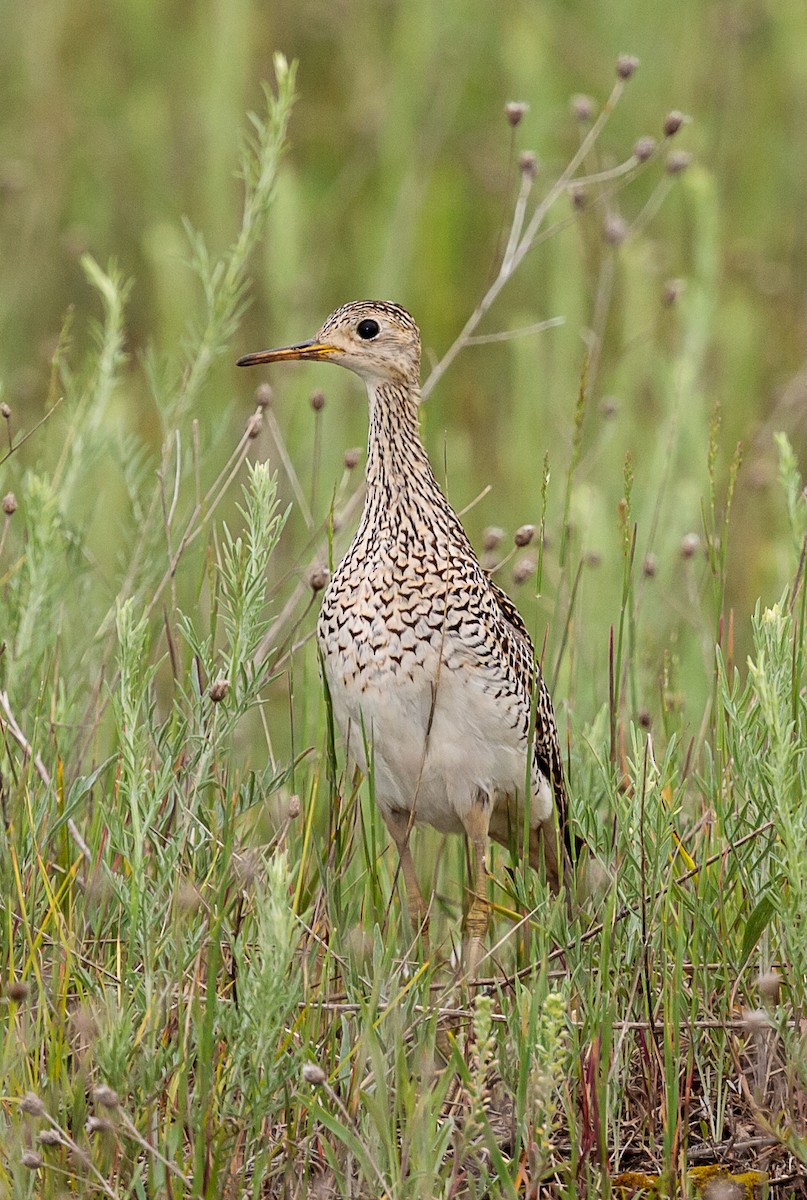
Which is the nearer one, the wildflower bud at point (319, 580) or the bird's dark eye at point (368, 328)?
the wildflower bud at point (319, 580)

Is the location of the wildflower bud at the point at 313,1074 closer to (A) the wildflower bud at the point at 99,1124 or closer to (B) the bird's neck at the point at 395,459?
(A) the wildflower bud at the point at 99,1124

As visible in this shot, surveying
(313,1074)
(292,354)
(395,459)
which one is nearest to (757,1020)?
(313,1074)

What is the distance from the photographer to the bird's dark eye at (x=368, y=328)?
14.2ft

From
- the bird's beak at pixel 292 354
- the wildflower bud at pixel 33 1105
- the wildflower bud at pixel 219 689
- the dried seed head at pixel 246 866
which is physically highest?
the bird's beak at pixel 292 354

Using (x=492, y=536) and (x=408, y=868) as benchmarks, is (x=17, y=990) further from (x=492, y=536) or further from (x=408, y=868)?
(x=492, y=536)

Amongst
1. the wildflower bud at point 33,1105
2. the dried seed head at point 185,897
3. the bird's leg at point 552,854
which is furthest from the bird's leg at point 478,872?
the wildflower bud at point 33,1105

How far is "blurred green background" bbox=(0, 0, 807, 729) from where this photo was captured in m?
7.48

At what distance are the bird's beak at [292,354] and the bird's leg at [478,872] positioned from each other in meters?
1.05

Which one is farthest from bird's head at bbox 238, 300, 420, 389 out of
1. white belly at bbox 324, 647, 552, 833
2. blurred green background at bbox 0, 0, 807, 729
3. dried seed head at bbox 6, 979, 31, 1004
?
Answer: blurred green background at bbox 0, 0, 807, 729

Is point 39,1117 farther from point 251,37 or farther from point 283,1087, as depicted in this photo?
point 251,37

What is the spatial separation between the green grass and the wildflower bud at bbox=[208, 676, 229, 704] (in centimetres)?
2

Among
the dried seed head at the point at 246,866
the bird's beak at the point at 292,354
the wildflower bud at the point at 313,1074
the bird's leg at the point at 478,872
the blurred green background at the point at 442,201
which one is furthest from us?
the blurred green background at the point at 442,201

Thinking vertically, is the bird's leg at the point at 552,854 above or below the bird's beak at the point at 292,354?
below

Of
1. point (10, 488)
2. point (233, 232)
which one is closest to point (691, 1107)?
point (10, 488)
